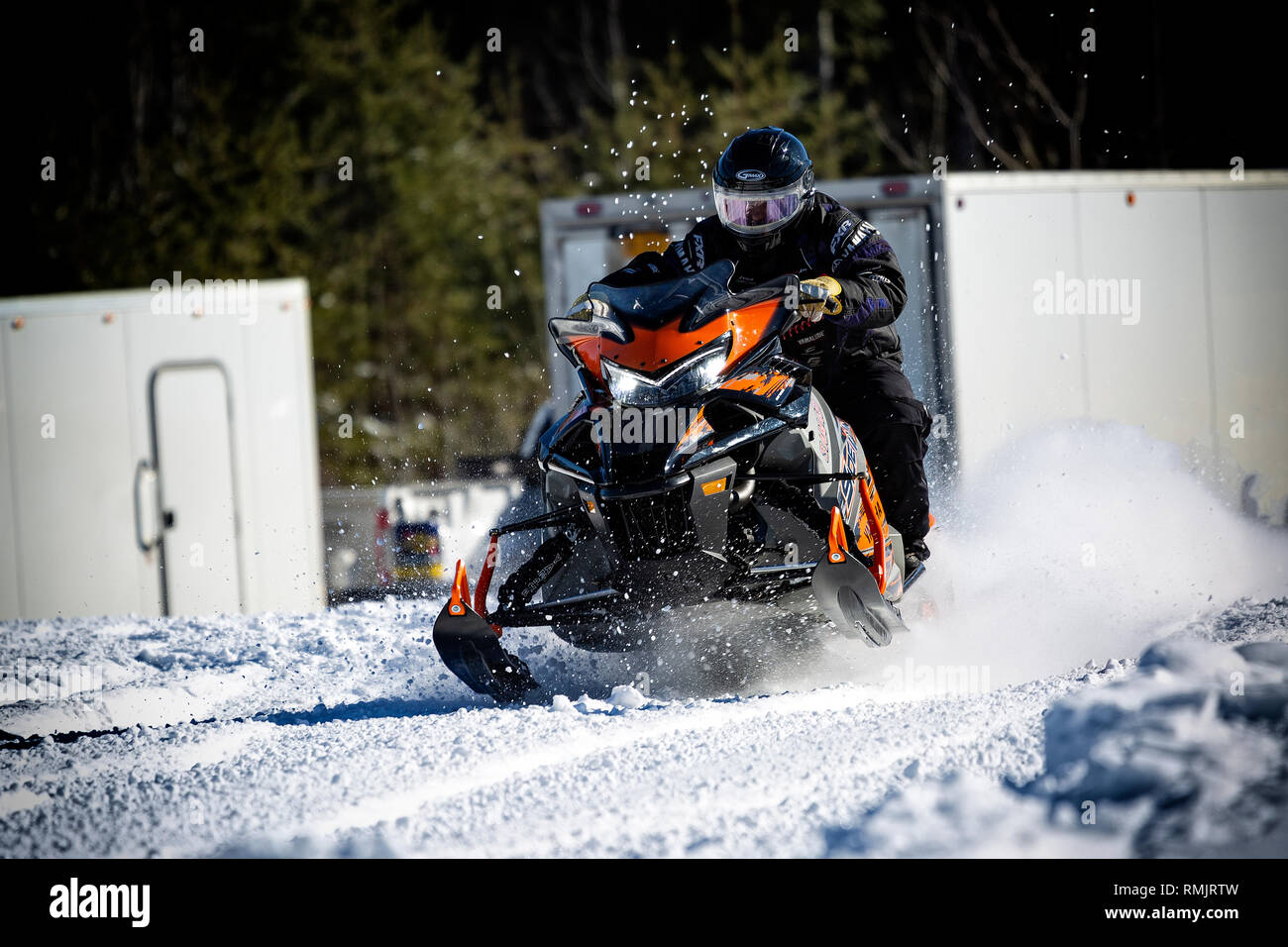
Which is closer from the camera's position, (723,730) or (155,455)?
(723,730)

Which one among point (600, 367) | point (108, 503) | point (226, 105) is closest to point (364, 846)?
point (600, 367)

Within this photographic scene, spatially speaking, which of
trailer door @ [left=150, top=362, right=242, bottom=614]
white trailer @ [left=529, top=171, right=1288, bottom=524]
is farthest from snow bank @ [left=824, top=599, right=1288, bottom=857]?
trailer door @ [left=150, top=362, right=242, bottom=614]

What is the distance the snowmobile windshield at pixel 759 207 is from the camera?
183 inches

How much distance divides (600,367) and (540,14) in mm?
33886

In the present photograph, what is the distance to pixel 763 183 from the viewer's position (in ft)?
15.1

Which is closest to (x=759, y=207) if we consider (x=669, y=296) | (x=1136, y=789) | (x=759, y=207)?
(x=759, y=207)

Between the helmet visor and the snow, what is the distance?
153 cm

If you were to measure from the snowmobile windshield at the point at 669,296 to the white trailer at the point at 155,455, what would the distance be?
6.40 m

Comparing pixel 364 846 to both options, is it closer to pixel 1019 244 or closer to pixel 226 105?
pixel 1019 244

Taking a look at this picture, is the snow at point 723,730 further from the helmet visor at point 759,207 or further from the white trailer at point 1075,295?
the white trailer at point 1075,295

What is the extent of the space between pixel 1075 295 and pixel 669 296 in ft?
20.1

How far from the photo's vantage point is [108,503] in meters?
10.1

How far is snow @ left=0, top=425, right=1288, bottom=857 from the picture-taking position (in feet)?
9.59
